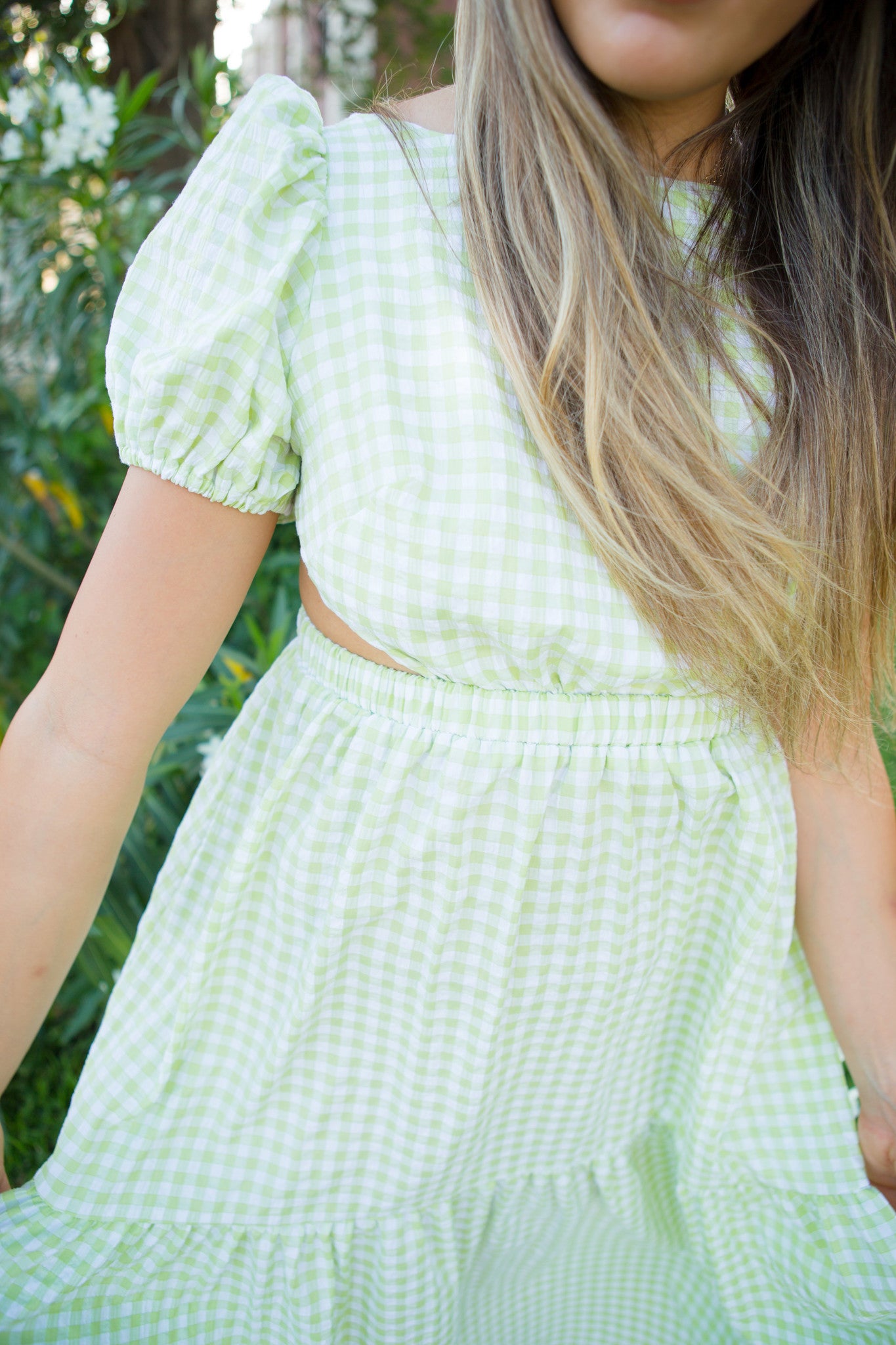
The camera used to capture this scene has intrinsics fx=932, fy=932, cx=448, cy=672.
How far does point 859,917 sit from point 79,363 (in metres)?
1.85

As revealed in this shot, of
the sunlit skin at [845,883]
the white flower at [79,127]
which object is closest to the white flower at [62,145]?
the white flower at [79,127]

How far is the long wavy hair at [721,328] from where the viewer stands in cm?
67

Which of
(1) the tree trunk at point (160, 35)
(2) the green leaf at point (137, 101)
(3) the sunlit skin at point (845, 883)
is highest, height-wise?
(1) the tree trunk at point (160, 35)

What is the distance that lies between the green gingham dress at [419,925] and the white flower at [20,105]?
140 centimetres

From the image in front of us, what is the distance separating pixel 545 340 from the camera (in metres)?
0.67

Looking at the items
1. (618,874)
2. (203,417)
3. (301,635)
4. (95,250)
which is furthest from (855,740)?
(95,250)

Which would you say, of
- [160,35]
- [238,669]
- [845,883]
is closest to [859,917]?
[845,883]

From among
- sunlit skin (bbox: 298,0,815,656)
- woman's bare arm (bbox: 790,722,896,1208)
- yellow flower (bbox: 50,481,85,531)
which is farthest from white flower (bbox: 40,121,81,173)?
woman's bare arm (bbox: 790,722,896,1208)

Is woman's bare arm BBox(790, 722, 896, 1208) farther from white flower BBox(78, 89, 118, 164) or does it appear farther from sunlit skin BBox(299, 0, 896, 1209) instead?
white flower BBox(78, 89, 118, 164)

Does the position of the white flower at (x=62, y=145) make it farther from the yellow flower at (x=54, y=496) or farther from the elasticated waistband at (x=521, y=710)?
the elasticated waistband at (x=521, y=710)

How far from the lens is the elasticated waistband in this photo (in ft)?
2.39

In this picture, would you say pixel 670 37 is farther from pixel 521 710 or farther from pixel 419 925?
pixel 419 925

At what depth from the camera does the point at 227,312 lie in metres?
0.61

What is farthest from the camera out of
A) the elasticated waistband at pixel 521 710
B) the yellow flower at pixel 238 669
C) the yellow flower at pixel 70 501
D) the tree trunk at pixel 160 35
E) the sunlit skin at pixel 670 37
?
the tree trunk at pixel 160 35
